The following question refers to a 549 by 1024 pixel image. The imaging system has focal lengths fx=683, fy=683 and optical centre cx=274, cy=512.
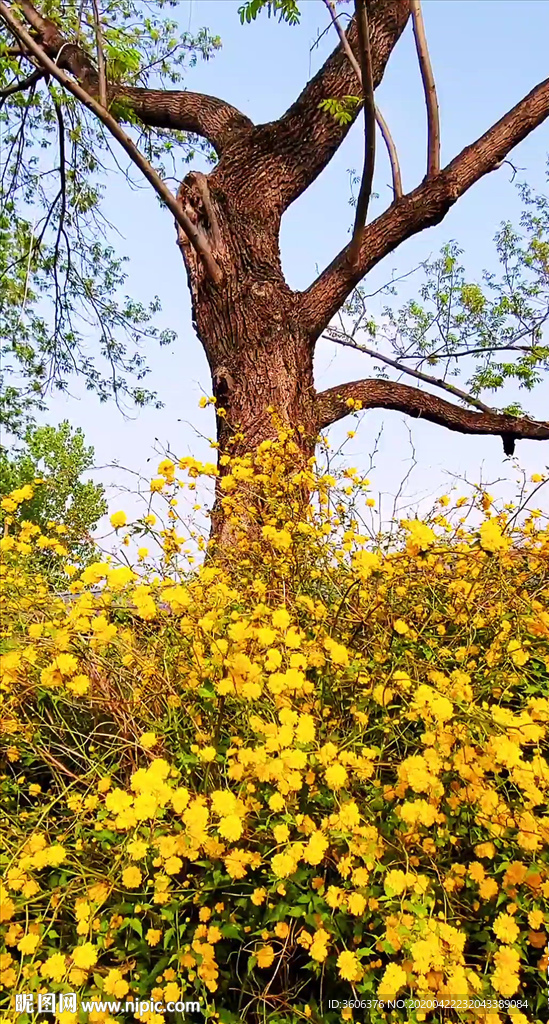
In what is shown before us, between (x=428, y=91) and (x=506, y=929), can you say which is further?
(x=428, y=91)

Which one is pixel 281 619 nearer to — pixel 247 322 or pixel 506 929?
pixel 506 929

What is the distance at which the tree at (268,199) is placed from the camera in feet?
12.5

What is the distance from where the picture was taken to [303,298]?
4234mm

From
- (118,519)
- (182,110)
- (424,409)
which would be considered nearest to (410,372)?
(424,409)

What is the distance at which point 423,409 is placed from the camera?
16.4 feet

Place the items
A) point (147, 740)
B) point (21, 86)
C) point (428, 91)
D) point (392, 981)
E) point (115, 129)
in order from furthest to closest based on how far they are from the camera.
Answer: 1. point (21, 86)
2. point (428, 91)
3. point (115, 129)
4. point (147, 740)
5. point (392, 981)

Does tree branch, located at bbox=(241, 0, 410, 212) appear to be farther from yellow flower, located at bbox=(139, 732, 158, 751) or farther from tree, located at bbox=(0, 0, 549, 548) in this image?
yellow flower, located at bbox=(139, 732, 158, 751)

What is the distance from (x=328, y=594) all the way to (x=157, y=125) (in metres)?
4.76

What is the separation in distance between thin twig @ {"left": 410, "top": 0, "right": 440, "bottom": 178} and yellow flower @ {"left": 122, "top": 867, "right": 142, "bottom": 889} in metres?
4.08

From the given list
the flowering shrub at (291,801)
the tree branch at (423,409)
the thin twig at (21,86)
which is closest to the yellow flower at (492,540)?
the flowering shrub at (291,801)

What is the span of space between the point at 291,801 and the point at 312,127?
4422mm

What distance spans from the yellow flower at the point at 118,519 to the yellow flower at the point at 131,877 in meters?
0.78

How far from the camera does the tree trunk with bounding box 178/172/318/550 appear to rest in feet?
12.6

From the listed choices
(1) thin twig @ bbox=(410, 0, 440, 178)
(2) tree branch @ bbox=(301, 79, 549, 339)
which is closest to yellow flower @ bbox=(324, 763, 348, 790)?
(2) tree branch @ bbox=(301, 79, 549, 339)
